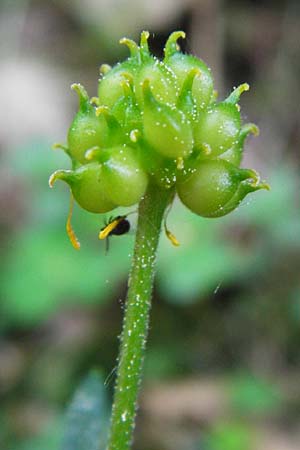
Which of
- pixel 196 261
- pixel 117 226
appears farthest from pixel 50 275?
pixel 117 226

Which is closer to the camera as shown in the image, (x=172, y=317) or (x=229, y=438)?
(x=229, y=438)

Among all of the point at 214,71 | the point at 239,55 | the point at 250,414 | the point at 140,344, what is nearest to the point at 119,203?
the point at 140,344

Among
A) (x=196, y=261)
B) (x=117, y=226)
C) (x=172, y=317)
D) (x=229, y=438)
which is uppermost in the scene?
(x=117, y=226)

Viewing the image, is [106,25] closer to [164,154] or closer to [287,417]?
[287,417]

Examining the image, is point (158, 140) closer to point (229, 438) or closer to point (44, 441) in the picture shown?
point (44, 441)

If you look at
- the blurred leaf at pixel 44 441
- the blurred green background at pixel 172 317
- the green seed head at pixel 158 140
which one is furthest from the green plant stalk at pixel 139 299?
the blurred leaf at pixel 44 441

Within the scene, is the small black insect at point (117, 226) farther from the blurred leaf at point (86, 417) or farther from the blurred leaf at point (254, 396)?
the blurred leaf at point (254, 396)
